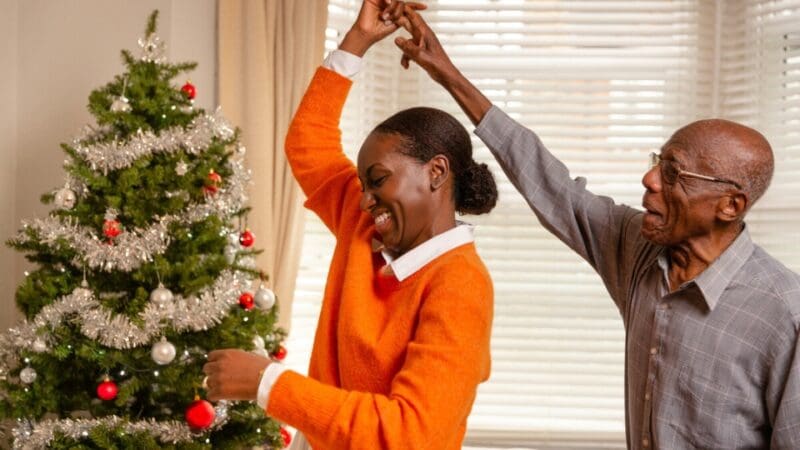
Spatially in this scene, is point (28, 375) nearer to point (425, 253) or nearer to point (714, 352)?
point (425, 253)

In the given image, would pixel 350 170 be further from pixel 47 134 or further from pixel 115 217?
pixel 47 134

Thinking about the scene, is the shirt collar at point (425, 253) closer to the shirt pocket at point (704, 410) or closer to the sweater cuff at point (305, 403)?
the sweater cuff at point (305, 403)

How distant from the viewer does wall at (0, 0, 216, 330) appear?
3535mm

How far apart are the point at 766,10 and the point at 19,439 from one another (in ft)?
10.1

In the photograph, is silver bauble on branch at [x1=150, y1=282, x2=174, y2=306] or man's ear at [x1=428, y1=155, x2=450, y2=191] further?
silver bauble on branch at [x1=150, y1=282, x2=174, y2=306]

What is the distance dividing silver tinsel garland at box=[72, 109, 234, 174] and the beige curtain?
0.65m

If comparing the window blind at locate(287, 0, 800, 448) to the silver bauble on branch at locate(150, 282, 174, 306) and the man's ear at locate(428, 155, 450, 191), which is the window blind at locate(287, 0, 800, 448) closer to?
the silver bauble on branch at locate(150, 282, 174, 306)

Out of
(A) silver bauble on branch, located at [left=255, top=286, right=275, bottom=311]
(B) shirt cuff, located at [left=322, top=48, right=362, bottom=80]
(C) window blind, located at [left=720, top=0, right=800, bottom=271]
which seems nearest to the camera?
(B) shirt cuff, located at [left=322, top=48, right=362, bottom=80]

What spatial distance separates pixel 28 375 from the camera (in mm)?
2736

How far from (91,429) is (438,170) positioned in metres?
1.59

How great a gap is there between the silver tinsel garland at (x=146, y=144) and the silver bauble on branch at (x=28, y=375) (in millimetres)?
612

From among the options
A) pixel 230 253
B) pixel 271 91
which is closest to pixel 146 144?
pixel 230 253

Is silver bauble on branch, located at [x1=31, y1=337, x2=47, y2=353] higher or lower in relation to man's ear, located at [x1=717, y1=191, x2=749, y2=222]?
lower

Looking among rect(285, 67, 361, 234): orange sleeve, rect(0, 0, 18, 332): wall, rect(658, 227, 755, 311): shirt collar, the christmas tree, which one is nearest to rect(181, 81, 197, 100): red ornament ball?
the christmas tree
